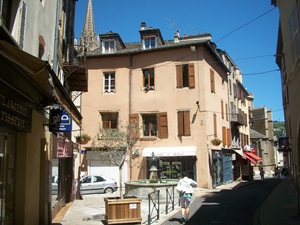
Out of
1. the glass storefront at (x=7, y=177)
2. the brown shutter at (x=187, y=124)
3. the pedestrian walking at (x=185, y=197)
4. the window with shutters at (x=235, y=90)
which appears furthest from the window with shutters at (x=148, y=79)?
the glass storefront at (x=7, y=177)

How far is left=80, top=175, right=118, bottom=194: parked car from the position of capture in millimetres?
20967

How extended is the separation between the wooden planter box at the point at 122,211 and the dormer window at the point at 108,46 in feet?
62.9

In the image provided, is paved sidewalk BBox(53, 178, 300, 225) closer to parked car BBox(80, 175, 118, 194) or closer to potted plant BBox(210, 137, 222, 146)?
parked car BBox(80, 175, 118, 194)

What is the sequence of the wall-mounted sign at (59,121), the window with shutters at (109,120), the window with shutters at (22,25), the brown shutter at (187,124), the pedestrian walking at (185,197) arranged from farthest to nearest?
the window with shutters at (109,120) < the brown shutter at (187,124) < the pedestrian walking at (185,197) < the wall-mounted sign at (59,121) < the window with shutters at (22,25)

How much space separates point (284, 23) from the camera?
13164 millimetres

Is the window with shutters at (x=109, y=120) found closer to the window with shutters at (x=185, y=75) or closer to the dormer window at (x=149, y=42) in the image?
the window with shutters at (x=185, y=75)

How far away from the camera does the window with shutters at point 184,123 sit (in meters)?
24.4

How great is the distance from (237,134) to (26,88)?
29153mm

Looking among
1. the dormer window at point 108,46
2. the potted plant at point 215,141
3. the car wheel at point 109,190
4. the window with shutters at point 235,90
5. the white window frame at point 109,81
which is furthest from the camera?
the window with shutters at point 235,90

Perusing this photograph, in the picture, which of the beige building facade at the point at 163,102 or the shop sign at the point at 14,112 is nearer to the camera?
the shop sign at the point at 14,112

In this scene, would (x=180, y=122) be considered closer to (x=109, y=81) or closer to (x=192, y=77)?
(x=192, y=77)

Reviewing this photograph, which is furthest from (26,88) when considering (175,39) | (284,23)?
(175,39)

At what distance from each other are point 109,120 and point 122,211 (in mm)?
16675

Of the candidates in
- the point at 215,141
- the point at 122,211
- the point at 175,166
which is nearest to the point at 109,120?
the point at 175,166
